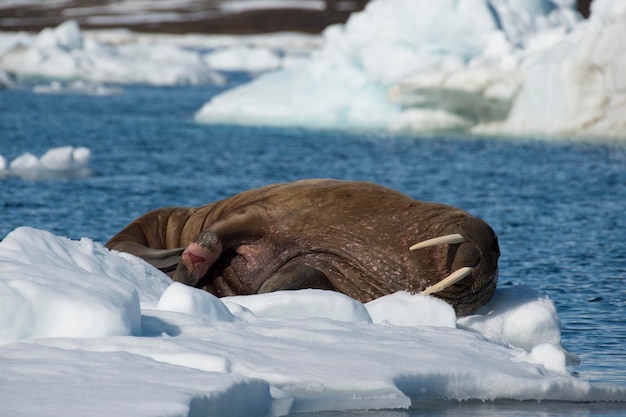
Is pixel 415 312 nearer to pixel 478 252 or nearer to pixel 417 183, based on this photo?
pixel 478 252

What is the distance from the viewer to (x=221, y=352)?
522cm

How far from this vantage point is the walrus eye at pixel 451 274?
690 centimetres

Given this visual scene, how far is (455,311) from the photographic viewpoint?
720 cm

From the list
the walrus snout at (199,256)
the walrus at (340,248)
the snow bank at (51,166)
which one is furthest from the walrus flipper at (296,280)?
the snow bank at (51,166)

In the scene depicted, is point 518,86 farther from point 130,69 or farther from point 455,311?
point 130,69

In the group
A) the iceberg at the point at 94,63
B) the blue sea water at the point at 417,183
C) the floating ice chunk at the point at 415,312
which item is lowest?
the iceberg at the point at 94,63

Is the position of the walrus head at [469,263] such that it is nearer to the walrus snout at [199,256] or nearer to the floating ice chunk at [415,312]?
the floating ice chunk at [415,312]

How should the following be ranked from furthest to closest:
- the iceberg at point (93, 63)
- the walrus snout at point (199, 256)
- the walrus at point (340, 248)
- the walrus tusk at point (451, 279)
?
1. the iceberg at point (93, 63)
2. the walrus snout at point (199, 256)
3. the walrus at point (340, 248)
4. the walrus tusk at point (451, 279)

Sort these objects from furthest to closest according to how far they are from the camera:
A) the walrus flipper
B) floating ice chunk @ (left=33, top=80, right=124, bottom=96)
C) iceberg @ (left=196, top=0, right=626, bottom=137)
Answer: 1. floating ice chunk @ (left=33, top=80, right=124, bottom=96)
2. iceberg @ (left=196, top=0, right=626, bottom=137)
3. the walrus flipper

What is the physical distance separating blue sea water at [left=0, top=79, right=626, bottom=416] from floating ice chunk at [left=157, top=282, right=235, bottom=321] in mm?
1232

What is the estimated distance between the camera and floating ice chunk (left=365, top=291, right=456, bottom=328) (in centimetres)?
675

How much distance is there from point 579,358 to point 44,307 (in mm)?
3121

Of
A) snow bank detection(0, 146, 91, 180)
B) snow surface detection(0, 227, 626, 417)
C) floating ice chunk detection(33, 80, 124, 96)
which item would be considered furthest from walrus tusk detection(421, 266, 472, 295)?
floating ice chunk detection(33, 80, 124, 96)

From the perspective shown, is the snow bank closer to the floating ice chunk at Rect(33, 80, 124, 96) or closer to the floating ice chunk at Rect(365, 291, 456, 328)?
the floating ice chunk at Rect(365, 291, 456, 328)
